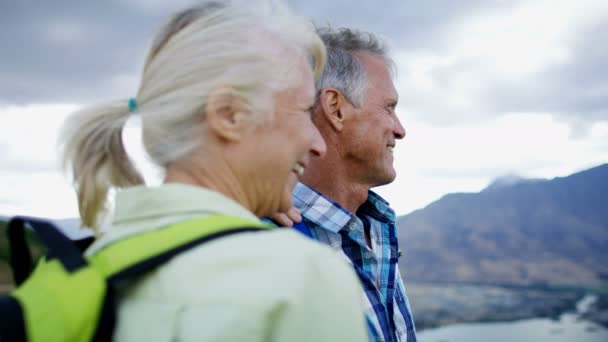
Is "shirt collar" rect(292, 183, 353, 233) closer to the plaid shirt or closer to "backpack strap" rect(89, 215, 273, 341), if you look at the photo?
the plaid shirt

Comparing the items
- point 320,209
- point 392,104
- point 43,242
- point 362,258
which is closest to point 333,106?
point 392,104

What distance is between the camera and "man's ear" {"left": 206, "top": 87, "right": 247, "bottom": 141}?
1.26 m

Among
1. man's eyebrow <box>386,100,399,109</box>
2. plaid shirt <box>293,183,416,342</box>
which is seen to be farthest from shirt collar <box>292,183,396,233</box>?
man's eyebrow <box>386,100,399,109</box>

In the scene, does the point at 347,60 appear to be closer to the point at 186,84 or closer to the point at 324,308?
the point at 186,84

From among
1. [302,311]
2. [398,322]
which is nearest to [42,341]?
[302,311]

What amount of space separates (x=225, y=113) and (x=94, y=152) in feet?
1.44

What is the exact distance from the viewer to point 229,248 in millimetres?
991

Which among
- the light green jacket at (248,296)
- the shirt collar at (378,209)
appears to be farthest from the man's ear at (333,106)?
the light green jacket at (248,296)

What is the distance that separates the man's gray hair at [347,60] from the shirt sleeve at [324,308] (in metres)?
2.43

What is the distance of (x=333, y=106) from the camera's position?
334 centimetres

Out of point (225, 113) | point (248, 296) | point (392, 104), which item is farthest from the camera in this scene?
point (392, 104)

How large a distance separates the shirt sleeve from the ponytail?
741mm

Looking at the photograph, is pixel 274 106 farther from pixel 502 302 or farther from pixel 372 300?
pixel 502 302

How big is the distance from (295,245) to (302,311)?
13cm
